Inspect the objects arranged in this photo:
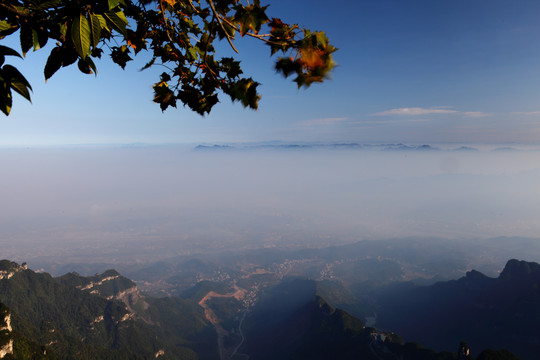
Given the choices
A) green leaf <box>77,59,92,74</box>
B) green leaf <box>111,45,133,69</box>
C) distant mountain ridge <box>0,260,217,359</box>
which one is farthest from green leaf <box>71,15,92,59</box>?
distant mountain ridge <box>0,260,217,359</box>

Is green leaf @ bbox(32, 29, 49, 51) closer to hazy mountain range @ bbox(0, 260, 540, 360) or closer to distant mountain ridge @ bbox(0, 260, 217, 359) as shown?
hazy mountain range @ bbox(0, 260, 540, 360)

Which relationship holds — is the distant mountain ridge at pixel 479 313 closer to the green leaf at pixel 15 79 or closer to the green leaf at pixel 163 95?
the green leaf at pixel 163 95

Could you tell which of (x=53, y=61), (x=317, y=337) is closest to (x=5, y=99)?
(x=53, y=61)

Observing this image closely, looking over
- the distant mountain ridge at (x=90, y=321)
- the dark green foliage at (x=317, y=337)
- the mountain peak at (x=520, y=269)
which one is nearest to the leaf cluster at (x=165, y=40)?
the dark green foliage at (x=317, y=337)

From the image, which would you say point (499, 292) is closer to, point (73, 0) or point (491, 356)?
point (491, 356)

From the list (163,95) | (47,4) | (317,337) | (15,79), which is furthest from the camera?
(317,337)

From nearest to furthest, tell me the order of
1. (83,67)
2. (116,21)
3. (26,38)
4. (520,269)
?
(116,21)
(26,38)
(83,67)
(520,269)

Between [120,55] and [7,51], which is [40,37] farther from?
[120,55]
